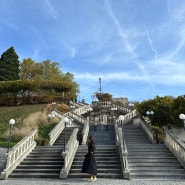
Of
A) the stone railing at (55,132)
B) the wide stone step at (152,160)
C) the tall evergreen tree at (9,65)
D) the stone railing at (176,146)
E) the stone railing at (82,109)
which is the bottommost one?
the wide stone step at (152,160)

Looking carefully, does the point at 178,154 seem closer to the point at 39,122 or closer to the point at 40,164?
the point at 40,164

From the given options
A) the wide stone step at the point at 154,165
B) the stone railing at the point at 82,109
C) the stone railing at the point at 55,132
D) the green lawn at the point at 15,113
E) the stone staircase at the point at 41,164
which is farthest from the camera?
the stone railing at the point at 82,109

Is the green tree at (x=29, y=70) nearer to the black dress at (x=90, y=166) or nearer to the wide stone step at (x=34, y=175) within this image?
the wide stone step at (x=34, y=175)

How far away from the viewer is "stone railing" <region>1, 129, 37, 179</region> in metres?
11.2

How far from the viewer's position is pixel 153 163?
12047mm

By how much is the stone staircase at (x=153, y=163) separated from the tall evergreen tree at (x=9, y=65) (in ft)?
111

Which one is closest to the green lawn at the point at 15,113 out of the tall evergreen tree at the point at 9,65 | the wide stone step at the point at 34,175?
the wide stone step at the point at 34,175

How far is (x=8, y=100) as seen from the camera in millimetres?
33469

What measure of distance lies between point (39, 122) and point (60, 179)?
1437 centimetres

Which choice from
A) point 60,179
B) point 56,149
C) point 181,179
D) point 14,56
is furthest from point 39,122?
point 14,56

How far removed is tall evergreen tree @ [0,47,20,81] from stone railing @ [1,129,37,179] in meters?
30.5

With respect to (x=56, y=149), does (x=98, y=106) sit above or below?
above

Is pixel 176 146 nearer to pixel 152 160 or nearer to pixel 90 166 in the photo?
pixel 152 160

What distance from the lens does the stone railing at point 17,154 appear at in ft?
36.8
